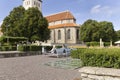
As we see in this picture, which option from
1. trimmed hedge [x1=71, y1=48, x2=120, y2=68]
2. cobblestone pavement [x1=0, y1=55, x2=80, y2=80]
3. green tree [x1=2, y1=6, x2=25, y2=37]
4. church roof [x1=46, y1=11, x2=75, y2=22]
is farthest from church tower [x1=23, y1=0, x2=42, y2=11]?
trimmed hedge [x1=71, y1=48, x2=120, y2=68]

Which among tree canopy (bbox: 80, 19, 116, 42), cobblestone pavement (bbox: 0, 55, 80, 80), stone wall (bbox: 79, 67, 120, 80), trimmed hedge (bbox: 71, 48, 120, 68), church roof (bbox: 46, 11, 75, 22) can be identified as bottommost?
cobblestone pavement (bbox: 0, 55, 80, 80)

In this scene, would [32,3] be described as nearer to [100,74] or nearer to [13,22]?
[13,22]

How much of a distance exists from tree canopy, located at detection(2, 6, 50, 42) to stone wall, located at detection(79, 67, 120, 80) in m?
42.0

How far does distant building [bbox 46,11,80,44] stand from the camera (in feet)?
250

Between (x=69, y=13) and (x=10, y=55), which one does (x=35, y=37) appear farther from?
(x=69, y=13)

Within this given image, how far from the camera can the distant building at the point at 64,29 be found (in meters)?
76.1

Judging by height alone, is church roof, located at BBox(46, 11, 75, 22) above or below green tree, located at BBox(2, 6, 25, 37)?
above

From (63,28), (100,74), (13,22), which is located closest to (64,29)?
(63,28)

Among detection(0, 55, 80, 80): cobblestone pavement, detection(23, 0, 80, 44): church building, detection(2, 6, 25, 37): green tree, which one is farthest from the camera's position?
detection(23, 0, 80, 44): church building

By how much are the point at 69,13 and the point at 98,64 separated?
7810 centimetres

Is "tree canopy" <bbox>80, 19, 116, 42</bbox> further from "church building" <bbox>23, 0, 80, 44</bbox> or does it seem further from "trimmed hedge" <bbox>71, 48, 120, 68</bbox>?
"trimmed hedge" <bbox>71, 48, 120, 68</bbox>

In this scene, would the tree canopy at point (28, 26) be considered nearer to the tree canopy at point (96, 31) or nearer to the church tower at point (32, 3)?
the tree canopy at point (96, 31)

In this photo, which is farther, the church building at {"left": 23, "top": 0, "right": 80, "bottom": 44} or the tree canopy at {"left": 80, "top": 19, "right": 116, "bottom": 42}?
the church building at {"left": 23, "top": 0, "right": 80, "bottom": 44}

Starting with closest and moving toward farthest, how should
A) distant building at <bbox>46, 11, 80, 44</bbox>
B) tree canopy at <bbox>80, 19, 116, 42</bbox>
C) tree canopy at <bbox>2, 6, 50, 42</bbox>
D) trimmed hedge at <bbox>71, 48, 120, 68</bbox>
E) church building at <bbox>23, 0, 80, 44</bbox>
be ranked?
trimmed hedge at <bbox>71, 48, 120, 68</bbox> → tree canopy at <bbox>2, 6, 50, 42</bbox> → tree canopy at <bbox>80, 19, 116, 42</bbox> → distant building at <bbox>46, 11, 80, 44</bbox> → church building at <bbox>23, 0, 80, 44</bbox>
